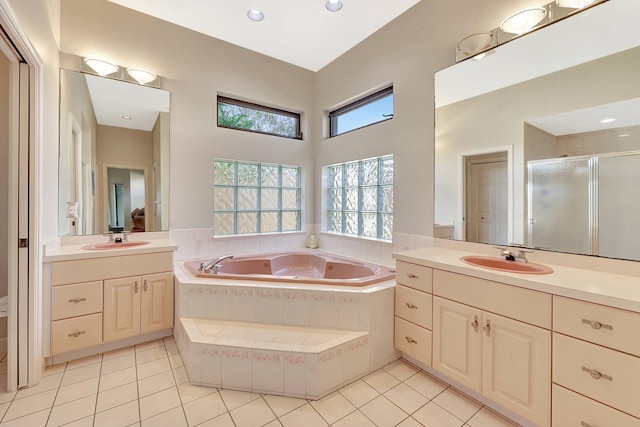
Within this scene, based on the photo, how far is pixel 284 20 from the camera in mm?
2586

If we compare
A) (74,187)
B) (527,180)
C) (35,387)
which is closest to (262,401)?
(35,387)

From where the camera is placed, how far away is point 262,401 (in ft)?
5.25

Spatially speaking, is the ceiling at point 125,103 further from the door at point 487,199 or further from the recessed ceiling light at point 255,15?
the door at point 487,199

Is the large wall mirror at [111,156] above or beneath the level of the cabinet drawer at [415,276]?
above

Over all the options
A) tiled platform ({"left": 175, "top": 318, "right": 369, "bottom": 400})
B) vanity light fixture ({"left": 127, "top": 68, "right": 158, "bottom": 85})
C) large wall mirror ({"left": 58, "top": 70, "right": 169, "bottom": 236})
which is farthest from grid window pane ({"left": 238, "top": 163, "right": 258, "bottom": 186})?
tiled platform ({"left": 175, "top": 318, "right": 369, "bottom": 400})

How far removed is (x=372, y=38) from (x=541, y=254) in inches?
98.3

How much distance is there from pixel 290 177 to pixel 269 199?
16.5 inches

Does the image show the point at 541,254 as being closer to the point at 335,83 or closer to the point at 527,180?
the point at 527,180

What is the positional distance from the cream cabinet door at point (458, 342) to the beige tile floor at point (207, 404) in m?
0.17

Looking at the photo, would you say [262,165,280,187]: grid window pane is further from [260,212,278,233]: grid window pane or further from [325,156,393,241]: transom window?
[325,156,393,241]: transom window

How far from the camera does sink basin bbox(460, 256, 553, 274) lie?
5.13ft

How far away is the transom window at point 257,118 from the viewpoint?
3090mm

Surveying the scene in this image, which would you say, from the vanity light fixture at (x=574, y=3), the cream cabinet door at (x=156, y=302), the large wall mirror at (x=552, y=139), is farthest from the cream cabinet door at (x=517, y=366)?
the cream cabinet door at (x=156, y=302)

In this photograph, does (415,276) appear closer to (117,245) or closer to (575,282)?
(575,282)
